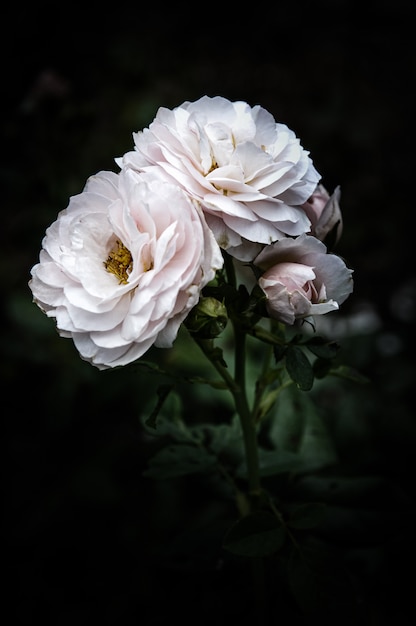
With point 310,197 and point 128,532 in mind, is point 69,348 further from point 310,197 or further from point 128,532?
point 310,197

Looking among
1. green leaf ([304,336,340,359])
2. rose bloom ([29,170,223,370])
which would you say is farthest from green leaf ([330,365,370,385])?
rose bloom ([29,170,223,370])

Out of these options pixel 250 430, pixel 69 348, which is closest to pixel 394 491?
pixel 250 430

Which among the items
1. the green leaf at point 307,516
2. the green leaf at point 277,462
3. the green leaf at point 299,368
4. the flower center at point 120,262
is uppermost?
the flower center at point 120,262

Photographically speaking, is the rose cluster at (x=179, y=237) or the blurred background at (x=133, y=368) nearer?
the rose cluster at (x=179, y=237)

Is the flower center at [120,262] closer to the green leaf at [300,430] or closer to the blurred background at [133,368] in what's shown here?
the blurred background at [133,368]

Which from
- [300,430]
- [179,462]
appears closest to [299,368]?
[179,462]

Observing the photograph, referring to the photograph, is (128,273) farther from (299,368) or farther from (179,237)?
(299,368)

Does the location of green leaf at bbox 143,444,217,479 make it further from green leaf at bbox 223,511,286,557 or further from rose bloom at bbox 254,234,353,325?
rose bloom at bbox 254,234,353,325

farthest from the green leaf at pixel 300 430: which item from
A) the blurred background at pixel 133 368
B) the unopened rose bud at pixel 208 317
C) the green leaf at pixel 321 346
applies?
the unopened rose bud at pixel 208 317
